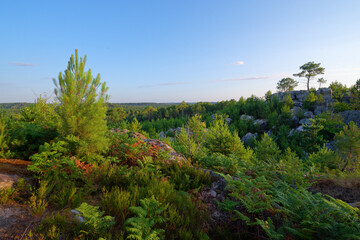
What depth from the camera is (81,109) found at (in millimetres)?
4535

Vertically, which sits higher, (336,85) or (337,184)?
(336,85)

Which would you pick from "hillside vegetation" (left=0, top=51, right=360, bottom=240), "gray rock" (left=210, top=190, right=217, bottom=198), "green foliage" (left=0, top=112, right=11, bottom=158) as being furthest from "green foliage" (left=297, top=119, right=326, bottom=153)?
"green foliage" (left=0, top=112, right=11, bottom=158)

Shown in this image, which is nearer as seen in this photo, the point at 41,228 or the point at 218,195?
the point at 41,228

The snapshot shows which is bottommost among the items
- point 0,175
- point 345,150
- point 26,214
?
point 345,150

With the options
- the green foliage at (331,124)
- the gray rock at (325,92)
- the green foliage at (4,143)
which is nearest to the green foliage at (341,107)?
the green foliage at (331,124)

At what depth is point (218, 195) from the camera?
151 inches

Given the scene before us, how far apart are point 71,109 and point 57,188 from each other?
2091 mm

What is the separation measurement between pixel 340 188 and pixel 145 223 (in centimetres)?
563

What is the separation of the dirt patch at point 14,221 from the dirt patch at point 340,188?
633 cm

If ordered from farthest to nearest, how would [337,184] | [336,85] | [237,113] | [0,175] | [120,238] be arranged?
[237,113] < [336,85] < [337,184] < [0,175] < [120,238]

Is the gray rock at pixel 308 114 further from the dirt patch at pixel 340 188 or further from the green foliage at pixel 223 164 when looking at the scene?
the green foliage at pixel 223 164

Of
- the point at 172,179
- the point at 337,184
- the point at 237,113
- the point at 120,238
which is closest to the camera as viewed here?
the point at 120,238

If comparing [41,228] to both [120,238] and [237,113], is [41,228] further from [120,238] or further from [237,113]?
[237,113]

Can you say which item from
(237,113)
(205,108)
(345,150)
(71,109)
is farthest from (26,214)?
(205,108)
